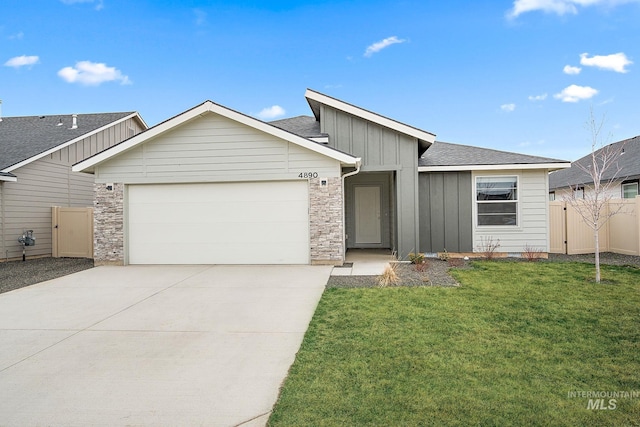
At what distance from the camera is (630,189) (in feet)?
52.9

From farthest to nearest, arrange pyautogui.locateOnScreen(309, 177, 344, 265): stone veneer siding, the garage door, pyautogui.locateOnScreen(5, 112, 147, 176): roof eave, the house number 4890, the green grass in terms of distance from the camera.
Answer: pyautogui.locateOnScreen(5, 112, 147, 176): roof eave
the garage door
the house number 4890
pyautogui.locateOnScreen(309, 177, 344, 265): stone veneer siding
the green grass

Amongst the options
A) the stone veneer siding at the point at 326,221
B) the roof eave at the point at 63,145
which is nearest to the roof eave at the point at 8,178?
the roof eave at the point at 63,145

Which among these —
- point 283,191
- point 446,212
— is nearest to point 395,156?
point 446,212

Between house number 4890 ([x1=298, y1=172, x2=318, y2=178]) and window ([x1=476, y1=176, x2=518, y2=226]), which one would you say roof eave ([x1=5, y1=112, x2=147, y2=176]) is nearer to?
house number 4890 ([x1=298, y1=172, x2=318, y2=178])

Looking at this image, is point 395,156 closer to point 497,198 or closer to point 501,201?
point 497,198

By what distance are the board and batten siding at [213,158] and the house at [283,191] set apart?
0.03 m

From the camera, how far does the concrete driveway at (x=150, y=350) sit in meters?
2.87

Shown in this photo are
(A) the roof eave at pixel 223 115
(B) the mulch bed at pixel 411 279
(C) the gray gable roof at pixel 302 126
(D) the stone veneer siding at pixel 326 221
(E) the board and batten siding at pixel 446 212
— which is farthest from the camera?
(C) the gray gable roof at pixel 302 126

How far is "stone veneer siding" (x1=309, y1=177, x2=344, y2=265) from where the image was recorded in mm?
9461

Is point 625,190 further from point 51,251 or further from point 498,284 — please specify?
point 51,251

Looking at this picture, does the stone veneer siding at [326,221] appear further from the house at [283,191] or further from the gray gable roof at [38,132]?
the gray gable roof at [38,132]

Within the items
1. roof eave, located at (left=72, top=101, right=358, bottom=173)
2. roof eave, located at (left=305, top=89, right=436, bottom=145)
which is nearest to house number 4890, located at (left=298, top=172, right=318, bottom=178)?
roof eave, located at (left=72, top=101, right=358, bottom=173)

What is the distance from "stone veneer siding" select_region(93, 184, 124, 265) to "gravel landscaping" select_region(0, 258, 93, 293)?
2.73ft

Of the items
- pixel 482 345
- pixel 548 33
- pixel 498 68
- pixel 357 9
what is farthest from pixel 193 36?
pixel 482 345
